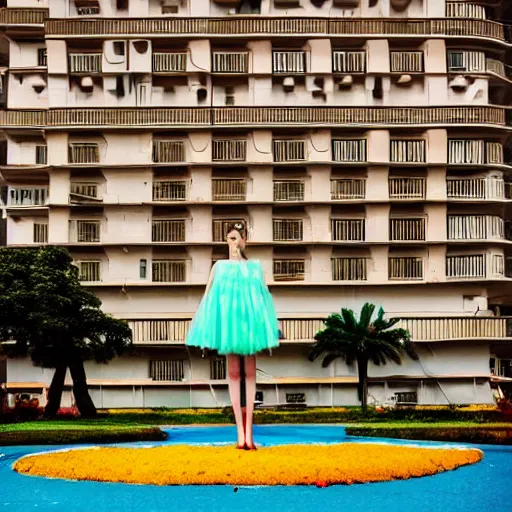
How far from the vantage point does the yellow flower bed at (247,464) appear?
13.5 metres

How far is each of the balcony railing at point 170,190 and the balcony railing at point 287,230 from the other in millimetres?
4342

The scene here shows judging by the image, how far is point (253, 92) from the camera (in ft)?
157

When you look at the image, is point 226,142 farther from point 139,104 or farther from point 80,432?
point 80,432

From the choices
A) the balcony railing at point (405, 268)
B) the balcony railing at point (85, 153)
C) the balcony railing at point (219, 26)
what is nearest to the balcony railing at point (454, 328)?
the balcony railing at point (405, 268)

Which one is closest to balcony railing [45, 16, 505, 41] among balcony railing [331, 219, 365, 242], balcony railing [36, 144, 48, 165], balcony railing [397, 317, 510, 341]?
balcony railing [36, 144, 48, 165]

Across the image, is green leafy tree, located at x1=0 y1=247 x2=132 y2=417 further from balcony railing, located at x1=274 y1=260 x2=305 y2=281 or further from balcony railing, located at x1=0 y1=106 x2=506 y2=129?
balcony railing, located at x1=0 y1=106 x2=506 y2=129

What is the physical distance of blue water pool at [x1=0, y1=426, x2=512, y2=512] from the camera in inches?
471

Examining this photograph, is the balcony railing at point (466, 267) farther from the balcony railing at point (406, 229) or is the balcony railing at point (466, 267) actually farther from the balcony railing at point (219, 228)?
the balcony railing at point (219, 228)

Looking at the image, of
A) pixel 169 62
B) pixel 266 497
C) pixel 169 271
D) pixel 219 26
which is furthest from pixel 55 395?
pixel 266 497

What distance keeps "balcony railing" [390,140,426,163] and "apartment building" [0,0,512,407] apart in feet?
0.21

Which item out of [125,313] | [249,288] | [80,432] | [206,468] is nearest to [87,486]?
[206,468]

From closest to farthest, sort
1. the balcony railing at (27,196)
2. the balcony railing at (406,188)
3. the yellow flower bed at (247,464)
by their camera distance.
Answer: the yellow flower bed at (247,464)
the balcony railing at (406,188)
the balcony railing at (27,196)

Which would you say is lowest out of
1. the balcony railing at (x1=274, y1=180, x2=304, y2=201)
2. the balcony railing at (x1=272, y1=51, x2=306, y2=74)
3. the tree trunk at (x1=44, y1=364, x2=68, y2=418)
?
the tree trunk at (x1=44, y1=364, x2=68, y2=418)

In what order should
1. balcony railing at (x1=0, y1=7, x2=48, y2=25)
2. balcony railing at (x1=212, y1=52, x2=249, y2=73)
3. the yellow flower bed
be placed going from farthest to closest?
balcony railing at (x1=0, y1=7, x2=48, y2=25)
balcony railing at (x1=212, y1=52, x2=249, y2=73)
the yellow flower bed
